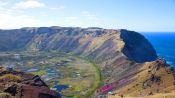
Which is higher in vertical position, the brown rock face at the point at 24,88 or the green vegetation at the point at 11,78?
the green vegetation at the point at 11,78

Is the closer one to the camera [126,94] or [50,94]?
[50,94]

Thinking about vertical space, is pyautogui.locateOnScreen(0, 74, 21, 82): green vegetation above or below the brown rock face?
above

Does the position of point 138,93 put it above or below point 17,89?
below

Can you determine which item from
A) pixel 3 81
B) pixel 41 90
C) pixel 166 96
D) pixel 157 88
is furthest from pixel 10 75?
pixel 157 88

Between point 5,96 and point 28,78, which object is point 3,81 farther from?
point 5,96

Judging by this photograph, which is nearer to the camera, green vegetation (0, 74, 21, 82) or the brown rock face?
the brown rock face

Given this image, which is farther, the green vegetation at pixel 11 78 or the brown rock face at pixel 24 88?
the green vegetation at pixel 11 78

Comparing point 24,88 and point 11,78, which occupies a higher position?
point 11,78

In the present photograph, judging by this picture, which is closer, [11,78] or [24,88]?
[24,88]

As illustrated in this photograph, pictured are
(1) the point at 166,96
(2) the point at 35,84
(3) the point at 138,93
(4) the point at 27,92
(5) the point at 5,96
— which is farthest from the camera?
(3) the point at 138,93

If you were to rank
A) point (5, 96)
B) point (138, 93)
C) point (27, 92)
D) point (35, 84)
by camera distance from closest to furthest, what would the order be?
1. point (5, 96)
2. point (27, 92)
3. point (35, 84)
4. point (138, 93)

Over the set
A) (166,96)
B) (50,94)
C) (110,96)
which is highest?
(50,94)
